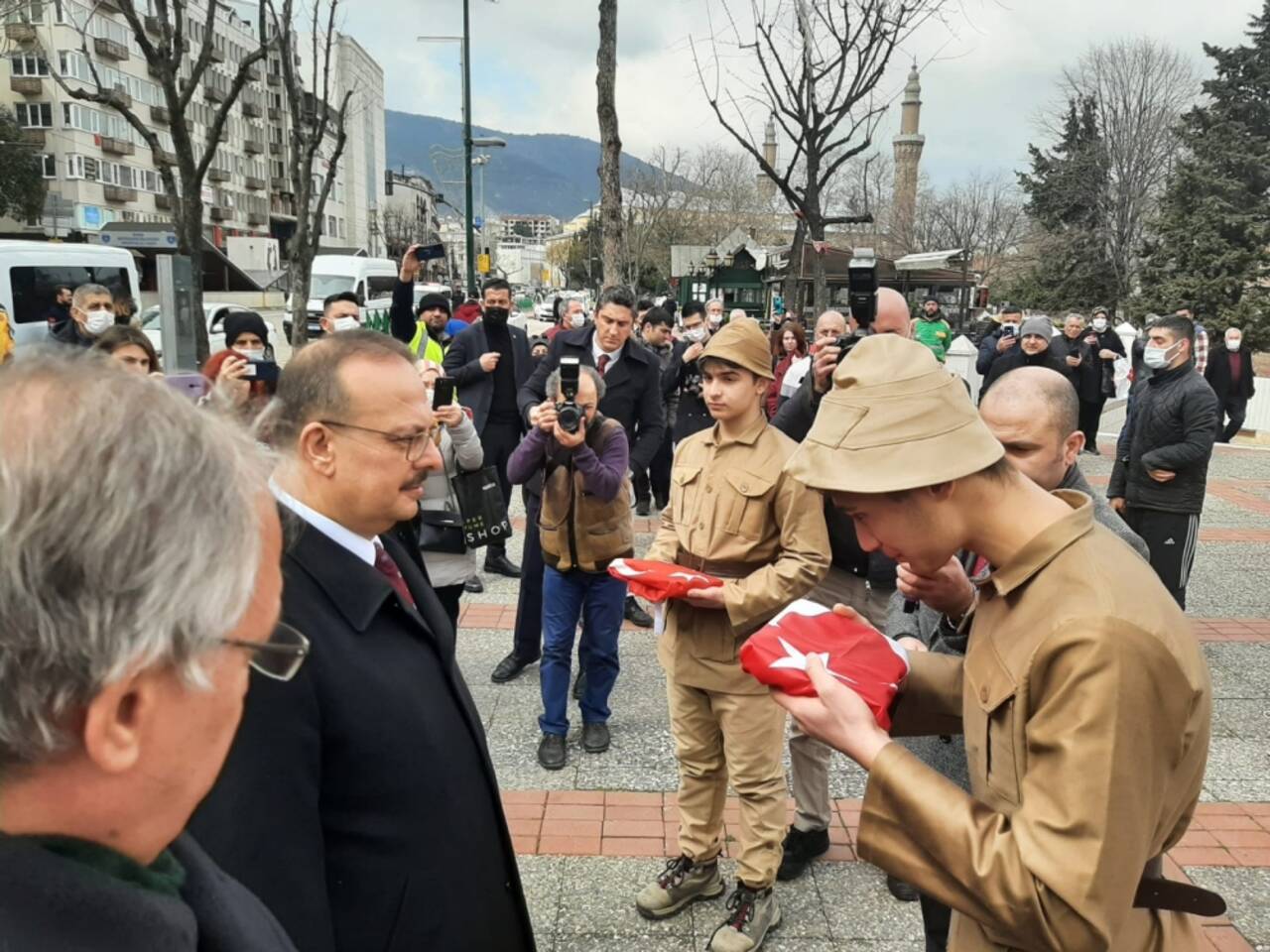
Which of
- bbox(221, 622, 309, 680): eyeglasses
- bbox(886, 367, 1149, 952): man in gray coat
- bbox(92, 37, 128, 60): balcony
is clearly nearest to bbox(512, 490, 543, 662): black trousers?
bbox(886, 367, 1149, 952): man in gray coat

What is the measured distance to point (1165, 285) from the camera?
1142 inches

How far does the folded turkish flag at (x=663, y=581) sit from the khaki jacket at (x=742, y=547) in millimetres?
105

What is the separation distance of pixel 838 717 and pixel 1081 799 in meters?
0.41

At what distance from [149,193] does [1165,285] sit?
188 feet

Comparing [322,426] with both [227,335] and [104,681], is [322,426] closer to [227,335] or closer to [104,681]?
[104,681]

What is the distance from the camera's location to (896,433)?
1519 millimetres

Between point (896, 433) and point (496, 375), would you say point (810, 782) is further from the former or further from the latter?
point (496, 375)

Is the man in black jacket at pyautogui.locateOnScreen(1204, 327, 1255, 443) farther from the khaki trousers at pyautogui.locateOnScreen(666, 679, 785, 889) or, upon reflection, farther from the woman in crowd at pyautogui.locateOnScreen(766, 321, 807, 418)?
the khaki trousers at pyautogui.locateOnScreen(666, 679, 785, 889)

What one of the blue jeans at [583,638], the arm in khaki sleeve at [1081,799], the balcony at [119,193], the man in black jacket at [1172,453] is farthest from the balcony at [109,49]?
the arm in khaki sleeve at [1081,799]

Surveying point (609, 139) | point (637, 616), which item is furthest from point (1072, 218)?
point (637, 616)

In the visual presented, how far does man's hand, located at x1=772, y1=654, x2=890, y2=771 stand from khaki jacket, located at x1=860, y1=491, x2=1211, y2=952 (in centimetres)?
4

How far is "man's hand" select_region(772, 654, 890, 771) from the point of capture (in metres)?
1.53

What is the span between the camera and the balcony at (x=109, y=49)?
156ft

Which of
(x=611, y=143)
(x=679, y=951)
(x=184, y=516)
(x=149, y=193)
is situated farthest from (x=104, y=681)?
(x=149, y=193)
